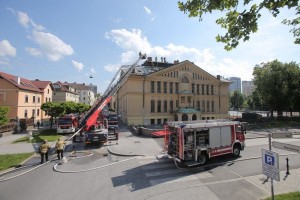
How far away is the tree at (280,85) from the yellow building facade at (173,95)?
30.2 ft

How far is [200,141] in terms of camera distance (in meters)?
14.3

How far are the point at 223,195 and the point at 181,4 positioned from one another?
855 cm

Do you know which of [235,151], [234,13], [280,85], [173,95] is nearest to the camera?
[234,13]

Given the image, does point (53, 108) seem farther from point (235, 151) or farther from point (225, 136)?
point (235, 151)

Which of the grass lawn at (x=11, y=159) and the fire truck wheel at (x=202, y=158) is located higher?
the fire truck wheel at (x=202, y=158)

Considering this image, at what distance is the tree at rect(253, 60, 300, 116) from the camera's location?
45.1 metres

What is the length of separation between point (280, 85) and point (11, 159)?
50.8 metres

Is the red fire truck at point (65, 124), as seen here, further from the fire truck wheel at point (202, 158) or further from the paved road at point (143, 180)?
the fire truck wheel at point (202, 158)

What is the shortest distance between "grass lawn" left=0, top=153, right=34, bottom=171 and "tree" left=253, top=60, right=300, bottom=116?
159 feet

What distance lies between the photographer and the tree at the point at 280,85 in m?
45.1

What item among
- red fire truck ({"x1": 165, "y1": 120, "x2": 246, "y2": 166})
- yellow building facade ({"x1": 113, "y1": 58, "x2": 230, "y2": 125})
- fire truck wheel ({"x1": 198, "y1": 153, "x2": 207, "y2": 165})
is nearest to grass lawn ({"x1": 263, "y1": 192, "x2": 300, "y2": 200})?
red fire truck ({"x1": 165, "y1": 120, "x2": 246, "y2": 166})

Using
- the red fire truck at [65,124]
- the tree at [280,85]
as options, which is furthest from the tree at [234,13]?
the tree at [280,85]

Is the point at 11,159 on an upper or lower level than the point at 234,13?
lower

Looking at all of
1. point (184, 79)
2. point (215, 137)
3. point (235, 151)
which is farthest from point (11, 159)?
point (184, 79)
